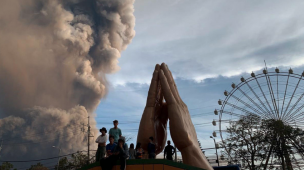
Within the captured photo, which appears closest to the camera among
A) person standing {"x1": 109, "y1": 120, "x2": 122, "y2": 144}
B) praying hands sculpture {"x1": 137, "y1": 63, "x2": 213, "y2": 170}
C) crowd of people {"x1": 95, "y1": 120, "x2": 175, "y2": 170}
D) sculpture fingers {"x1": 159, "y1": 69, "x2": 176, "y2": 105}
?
crowd of people {"x1": 95, "y1": 120, "x2": 175, "y2": 170}

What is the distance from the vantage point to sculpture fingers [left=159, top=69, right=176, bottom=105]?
1258 cm

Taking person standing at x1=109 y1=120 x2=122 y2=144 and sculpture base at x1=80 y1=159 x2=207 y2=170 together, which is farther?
person standing at x1=109 y1=120 x2=122 y2=144

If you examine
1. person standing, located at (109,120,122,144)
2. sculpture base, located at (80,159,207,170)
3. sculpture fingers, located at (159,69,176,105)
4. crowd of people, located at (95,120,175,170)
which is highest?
sculpture fingers, located at (159,69,176,105)

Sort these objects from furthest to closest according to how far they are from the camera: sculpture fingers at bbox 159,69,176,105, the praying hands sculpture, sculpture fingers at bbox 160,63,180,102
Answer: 1. sculpture fingers at bbox 160,63,180,102
2. sculpture fingers at bbox 159,69,176,105
3. the praying hands sculpture

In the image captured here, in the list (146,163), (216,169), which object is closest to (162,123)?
(216,169)

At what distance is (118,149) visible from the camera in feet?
25.1

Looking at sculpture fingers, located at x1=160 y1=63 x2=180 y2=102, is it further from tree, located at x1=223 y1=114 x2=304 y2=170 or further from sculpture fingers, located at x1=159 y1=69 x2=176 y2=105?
tree, located at x1=223 y1=114 x2=304 y2=170

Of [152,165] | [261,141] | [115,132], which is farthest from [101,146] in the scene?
[261,141]

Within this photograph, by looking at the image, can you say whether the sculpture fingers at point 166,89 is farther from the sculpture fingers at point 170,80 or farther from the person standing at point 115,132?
the person standing at point 115,132

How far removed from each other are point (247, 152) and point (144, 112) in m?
23.0

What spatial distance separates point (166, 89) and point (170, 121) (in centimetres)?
189

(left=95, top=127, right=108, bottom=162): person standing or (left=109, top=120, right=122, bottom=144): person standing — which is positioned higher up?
(left=109, top=120, right=122, bottom=144): person standing

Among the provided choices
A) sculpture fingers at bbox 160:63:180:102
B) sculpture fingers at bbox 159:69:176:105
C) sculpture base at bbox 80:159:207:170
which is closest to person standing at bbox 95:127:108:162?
sculpture base at bbox 80:159:207:170

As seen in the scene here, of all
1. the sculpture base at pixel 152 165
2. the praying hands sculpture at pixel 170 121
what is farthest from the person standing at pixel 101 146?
the praying hands sculpture at pixel 170 121
